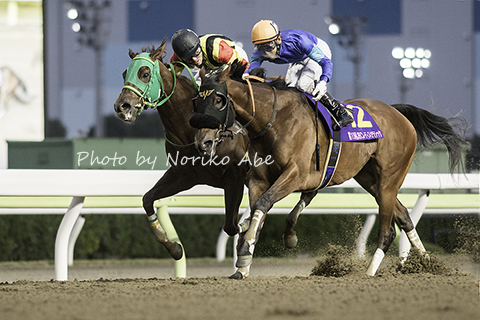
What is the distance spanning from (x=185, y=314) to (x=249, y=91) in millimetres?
1745

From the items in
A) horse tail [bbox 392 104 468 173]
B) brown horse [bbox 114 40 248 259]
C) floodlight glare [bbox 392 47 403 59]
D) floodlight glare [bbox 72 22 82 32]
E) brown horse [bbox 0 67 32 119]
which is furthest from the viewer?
floodlight glare [bbox 392 47 403 59]

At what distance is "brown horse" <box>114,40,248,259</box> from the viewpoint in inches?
159

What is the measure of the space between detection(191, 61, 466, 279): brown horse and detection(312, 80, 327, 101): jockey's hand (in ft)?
0.27

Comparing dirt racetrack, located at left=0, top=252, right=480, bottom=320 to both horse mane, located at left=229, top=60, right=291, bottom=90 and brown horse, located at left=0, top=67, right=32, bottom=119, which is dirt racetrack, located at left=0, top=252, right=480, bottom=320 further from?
brown horse, located at left=0, top=67, right=32, bottom=119

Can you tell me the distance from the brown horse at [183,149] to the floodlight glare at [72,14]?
5615mm

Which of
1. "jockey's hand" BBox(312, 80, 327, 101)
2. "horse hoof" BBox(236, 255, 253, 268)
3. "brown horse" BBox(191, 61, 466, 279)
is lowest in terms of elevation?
"horse hoof" BBox(236, 255, 253, 268)

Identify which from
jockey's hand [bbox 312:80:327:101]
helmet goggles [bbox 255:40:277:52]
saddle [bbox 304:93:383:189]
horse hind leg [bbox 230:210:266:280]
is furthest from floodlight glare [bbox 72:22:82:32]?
horse hind leg [bbox 230:210:266:280]

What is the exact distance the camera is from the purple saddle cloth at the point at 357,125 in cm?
418

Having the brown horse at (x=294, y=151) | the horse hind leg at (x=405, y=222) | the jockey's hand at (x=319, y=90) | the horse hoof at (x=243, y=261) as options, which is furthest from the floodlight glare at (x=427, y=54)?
the horse hoof at (x=243, y=261)

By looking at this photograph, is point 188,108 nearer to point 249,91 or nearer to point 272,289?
point 249,91

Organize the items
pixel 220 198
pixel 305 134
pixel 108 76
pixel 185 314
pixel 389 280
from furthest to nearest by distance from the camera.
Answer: pixel 108 76, pixel 220 198, pixel 305 134, pixel 389 280, pixel 185 314

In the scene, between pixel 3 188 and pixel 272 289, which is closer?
pixel 272 289

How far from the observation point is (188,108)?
4.11 meters

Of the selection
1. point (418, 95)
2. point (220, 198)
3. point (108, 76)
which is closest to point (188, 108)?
point (220, 198)
